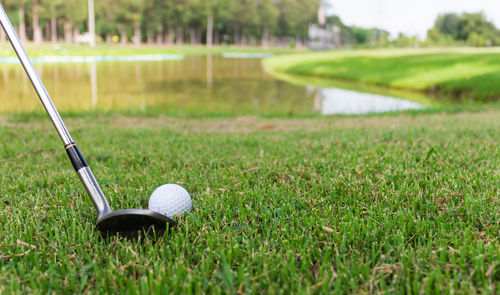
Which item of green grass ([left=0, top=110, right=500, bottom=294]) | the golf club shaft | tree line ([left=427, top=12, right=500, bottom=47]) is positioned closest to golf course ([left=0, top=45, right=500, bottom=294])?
green grass ([left=0, top=110, right=500, bottom=294])

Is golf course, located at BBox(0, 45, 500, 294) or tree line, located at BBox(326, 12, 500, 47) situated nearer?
golf course, located at BBox(0, 45, 500, 294)

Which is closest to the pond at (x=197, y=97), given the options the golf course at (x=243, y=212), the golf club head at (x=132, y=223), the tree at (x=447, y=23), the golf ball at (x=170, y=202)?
the golf course at (x=243, y=212)

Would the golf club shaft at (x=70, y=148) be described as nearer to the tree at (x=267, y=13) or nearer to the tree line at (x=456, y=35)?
the tree line at (x=456, y=35)

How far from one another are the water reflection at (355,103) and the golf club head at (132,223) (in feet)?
28.1

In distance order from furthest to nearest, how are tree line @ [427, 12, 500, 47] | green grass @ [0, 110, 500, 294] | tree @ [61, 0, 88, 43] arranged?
tree line @ [427, 12, 500, 47] → tree @ [61, 0, 88, 43] → green grass @ [0, 110, 500, 294]

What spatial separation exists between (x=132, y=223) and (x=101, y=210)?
0.20m

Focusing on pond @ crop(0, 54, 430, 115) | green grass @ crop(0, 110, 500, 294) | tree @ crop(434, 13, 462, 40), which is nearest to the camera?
green grass @ crop(0, 110, 500, 294)

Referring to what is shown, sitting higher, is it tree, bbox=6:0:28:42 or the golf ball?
tree, bbox=6:0:28:42

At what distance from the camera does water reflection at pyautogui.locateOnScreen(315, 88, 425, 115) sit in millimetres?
10617

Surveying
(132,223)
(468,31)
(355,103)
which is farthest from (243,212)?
(468,31)

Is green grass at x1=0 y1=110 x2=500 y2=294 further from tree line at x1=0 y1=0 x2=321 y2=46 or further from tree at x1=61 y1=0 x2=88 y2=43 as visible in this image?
tree at x1=61 y1=0 x2=88 y2=43

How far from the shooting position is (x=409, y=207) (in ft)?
7.06

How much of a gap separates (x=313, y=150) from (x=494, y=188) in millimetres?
1697

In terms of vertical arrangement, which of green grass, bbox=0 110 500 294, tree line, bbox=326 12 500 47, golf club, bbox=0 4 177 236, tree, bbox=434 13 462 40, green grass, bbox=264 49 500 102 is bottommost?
green grass, bbox=0 110 500 294
